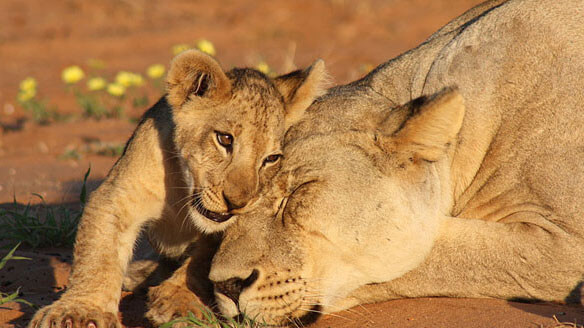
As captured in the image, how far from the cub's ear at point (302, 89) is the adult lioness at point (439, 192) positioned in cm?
6

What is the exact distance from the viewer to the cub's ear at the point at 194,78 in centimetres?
374

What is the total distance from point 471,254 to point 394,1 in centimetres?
1417

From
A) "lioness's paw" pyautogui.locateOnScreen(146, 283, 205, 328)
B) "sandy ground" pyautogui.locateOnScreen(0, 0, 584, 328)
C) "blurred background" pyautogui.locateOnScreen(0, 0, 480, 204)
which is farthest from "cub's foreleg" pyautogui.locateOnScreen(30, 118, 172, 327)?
"blurred background" pyautogui.locateOnScreen(0, 0, 480, 204)

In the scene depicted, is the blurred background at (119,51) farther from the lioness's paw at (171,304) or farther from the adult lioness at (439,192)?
the adult lioness at (439,192)

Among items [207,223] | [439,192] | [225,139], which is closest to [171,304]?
[207,223]

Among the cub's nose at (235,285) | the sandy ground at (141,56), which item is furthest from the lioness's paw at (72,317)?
the cub's nose at (235,285)

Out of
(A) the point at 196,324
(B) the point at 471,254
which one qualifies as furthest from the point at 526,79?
(A) the point at 196,324

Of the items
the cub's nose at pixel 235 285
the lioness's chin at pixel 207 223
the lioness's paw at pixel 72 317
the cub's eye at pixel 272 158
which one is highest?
the cub's eye at pixel 272 158

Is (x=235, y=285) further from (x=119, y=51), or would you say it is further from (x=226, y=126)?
(x=119, y=51)

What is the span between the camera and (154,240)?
14.9 feet

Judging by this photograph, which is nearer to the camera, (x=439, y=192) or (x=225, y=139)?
(x=225, y=139)

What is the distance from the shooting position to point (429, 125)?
11.8 ft

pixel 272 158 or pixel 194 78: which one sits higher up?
pixel 194 78

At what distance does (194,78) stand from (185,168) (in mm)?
434
